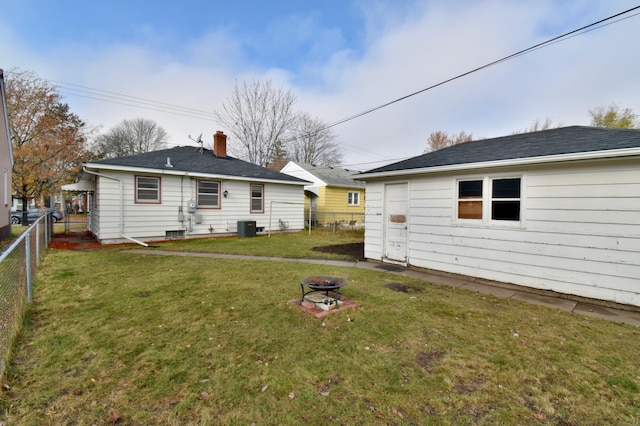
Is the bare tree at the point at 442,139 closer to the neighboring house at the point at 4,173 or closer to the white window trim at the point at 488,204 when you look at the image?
the white window trim at the point at 488,204

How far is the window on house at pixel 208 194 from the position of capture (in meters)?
12.8

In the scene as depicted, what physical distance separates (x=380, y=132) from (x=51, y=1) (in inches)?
877

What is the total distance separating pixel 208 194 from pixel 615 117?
34864 millimetres

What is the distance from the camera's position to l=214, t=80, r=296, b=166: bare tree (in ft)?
83.0

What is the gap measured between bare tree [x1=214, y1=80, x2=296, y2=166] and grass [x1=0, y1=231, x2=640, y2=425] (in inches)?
921

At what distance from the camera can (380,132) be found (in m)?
26.1

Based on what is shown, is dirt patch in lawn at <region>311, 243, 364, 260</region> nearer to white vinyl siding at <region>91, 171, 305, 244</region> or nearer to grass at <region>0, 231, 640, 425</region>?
grass at <region>0, 231, 640, 425</region>

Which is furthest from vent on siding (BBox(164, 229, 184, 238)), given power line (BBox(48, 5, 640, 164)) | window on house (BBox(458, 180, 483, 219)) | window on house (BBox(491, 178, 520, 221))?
window on house (BBox(491, 178, 520, 221))

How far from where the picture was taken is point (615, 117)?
24922mm

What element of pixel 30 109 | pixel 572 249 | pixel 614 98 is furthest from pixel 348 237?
pixel 614 98

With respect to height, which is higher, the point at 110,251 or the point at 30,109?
the point at 30,109

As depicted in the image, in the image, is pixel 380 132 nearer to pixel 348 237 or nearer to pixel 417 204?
pixel 348 237

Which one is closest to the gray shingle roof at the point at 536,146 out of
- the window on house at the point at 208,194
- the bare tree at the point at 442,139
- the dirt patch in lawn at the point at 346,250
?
the dirt patch in lawn at the point at 346,250

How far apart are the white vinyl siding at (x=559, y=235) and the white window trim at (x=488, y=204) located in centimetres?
2
